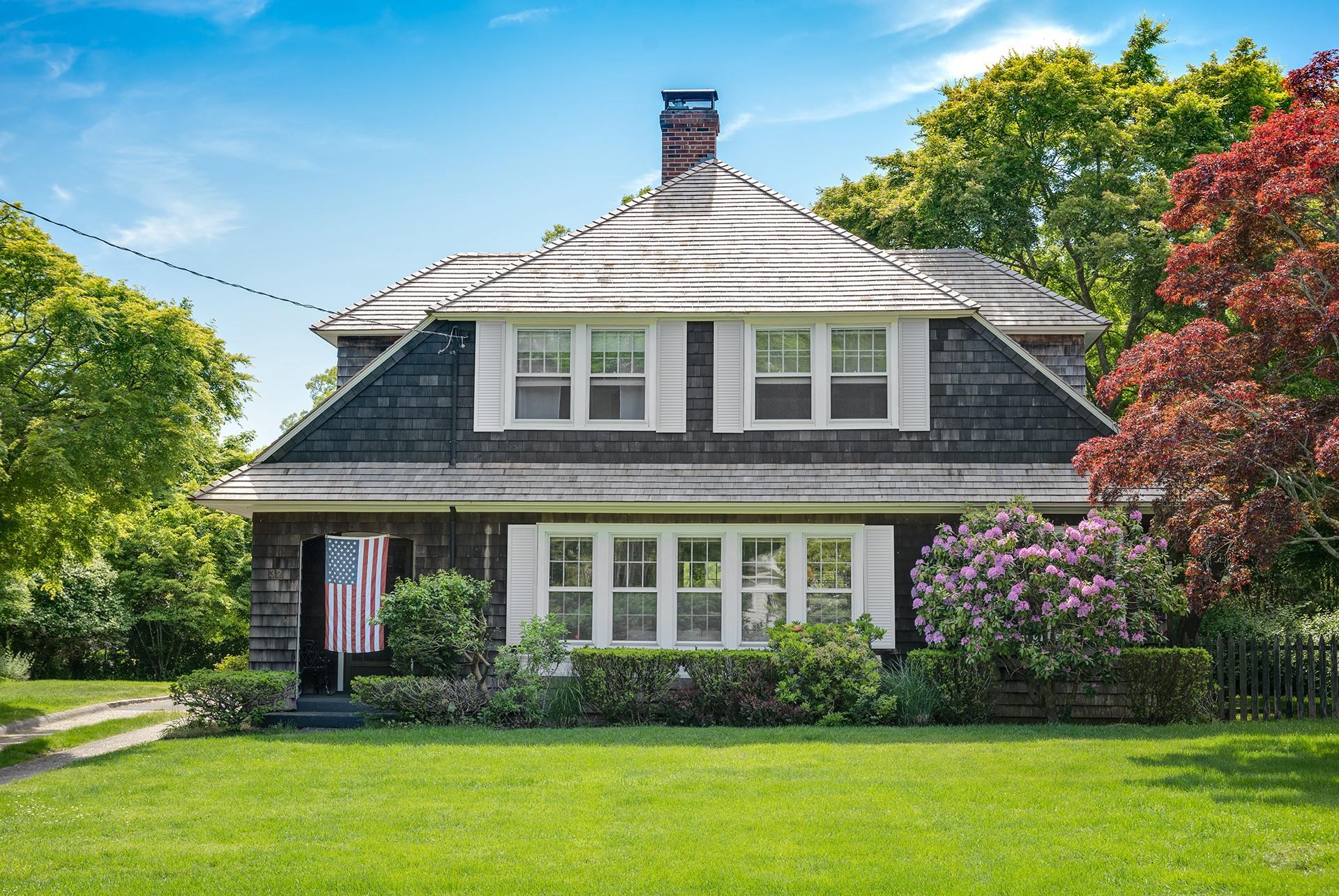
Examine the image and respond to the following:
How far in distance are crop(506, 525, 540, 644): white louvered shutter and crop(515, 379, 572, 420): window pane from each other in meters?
1.77

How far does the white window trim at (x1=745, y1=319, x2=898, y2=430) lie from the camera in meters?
16.4

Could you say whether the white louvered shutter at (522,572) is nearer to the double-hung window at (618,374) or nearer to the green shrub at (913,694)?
the double-hung window at (618,374)

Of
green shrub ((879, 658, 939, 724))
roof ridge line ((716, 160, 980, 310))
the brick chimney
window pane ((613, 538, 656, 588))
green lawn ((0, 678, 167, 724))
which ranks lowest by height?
green lawn ((0, 678, 167, 724))

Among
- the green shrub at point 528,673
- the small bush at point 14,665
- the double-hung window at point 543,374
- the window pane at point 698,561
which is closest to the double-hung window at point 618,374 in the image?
the double-hung window at point 543,374

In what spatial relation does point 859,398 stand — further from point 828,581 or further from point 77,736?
point 77,736

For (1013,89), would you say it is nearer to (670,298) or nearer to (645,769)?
(670,298)

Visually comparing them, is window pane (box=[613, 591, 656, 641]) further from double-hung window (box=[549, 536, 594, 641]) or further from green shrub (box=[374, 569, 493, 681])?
green shrub (box=[374, 569, 493, 681])

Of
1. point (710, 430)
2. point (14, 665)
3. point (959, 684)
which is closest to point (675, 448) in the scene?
point (710, 430)

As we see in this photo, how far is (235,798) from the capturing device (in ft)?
33.8

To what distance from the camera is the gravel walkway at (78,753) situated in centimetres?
1305

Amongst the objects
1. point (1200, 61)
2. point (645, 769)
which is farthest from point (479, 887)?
point (1200, 61)

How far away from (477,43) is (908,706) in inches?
399

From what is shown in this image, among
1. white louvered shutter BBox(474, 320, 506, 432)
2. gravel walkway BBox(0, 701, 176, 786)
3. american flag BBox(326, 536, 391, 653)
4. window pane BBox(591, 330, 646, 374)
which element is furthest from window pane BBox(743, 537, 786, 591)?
gravel walkway BBox(0, 701, 176, 786)

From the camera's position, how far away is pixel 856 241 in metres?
18.0
